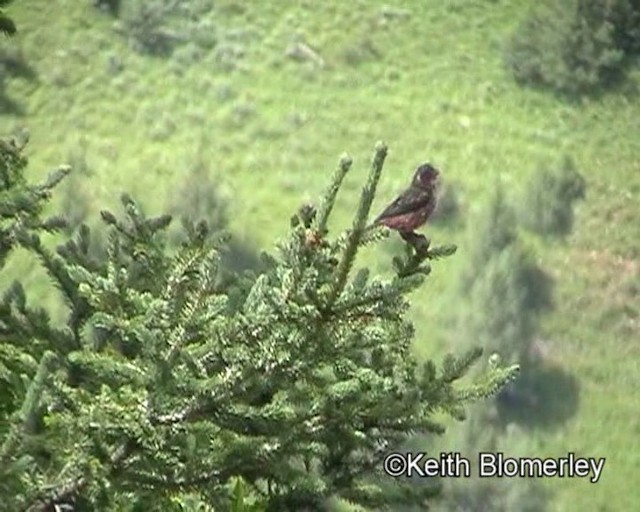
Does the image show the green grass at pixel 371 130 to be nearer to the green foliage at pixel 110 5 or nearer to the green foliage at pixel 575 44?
the green foliage at pixel 110 5

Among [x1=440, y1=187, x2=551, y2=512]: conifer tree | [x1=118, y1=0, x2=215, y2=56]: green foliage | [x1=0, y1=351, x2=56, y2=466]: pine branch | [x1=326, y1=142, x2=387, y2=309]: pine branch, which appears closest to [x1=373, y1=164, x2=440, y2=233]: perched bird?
[x1=326, y1=142, x2=387, y2=309]: pine branch

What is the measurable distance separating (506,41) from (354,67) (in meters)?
4.85

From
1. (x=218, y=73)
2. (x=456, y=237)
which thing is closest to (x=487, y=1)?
(x=218, y=73)

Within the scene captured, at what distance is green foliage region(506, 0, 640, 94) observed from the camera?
34.4 metres

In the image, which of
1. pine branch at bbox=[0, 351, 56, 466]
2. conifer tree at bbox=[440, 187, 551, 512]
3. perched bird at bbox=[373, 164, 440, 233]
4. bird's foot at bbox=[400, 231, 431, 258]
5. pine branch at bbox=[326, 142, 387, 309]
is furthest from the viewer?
conifer tree at bbox=[440, 187, 551, 512]

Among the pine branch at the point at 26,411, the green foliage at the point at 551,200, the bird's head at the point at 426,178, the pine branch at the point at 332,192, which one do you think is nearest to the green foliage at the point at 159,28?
the green foliage at the point at 551,200

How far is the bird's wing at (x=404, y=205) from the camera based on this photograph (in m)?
3.13

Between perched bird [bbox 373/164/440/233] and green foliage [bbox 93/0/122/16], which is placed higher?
green foliage [bbox 93/0/122/16]

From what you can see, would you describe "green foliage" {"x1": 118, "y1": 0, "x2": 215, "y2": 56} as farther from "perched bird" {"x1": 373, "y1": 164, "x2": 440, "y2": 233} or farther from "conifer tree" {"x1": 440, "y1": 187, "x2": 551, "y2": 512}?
"perched bird" {"x1": 373, "y1": 164, "x2": 440, "y2": 233}

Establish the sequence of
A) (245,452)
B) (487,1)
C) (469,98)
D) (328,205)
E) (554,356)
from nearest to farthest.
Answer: (328,205), (245,452), (554,356), (469,98), (487,1)

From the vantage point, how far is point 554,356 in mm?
26406

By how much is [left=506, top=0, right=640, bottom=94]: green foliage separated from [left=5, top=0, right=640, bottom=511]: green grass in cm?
66

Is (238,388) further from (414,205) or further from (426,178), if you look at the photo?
(426,178)

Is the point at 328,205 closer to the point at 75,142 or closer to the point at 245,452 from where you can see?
the point at 245,452
